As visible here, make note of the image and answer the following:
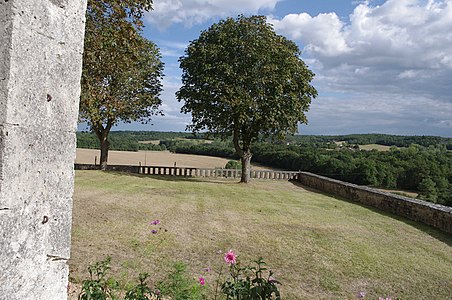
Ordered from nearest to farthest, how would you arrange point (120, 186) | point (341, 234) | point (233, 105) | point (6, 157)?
point (6, 157) < point (341, 234) < point (120, 186) < point (233, 105)

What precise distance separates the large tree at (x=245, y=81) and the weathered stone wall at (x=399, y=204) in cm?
463

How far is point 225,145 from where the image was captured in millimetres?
52688

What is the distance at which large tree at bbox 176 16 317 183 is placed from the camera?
1848 cm

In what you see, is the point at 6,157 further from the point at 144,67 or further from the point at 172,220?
the point at 144,67

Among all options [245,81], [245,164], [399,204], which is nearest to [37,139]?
[399,204]

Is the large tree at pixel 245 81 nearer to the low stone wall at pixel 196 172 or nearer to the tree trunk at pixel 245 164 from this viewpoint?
the tree trunk at pixel 245 164

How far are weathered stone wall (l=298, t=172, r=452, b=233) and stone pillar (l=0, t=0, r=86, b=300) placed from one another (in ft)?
36.1

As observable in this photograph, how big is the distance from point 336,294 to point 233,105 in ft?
44.3

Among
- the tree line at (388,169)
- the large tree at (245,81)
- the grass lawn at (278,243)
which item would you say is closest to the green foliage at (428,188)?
the tree line at (388,169)

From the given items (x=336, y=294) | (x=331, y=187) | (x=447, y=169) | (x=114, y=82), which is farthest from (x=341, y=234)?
(x=447, y=169)

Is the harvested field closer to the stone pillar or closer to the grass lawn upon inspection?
the grass lawn

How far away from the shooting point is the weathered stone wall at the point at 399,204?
10.4m

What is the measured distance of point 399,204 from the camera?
1253cm

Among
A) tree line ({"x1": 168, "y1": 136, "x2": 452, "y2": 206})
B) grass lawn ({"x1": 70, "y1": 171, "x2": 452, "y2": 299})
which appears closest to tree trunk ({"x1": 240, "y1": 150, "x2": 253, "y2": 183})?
grass lawn ({"x1": 70, "y1": 171, "x2": 452, "y2": 299})
